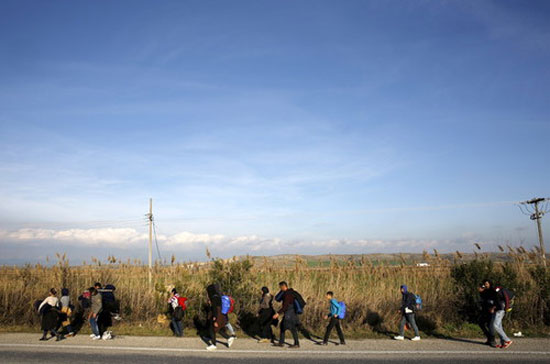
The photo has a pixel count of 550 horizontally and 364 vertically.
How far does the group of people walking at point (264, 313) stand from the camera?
1122cm

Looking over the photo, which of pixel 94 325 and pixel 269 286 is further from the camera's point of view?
pixel 269 286

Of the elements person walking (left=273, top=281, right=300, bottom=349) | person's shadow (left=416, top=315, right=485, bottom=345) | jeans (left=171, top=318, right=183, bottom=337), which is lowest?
person's shadow (left=416, top=315, right=485, bottom=345)

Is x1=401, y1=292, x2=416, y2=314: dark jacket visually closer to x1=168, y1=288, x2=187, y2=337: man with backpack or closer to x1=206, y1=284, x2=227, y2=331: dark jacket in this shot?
x1=206, y1=284, x2=227, y2=331: dark jacket

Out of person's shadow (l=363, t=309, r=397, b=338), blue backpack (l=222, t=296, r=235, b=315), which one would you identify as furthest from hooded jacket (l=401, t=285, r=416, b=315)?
blue backpack (l=222, t=296, r=235, b=315)

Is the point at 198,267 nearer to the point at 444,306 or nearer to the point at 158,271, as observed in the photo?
the point at 158,271

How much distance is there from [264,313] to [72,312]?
6.79 metres

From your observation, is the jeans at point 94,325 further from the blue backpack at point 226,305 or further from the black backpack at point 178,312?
the blue backpack at point 226,305

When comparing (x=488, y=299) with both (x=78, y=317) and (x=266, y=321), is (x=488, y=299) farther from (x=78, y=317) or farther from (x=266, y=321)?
(x=78, y=317)

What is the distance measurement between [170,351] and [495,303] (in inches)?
356

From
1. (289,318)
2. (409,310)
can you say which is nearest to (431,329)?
(409,310)

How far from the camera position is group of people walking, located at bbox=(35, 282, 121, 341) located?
12422 mm

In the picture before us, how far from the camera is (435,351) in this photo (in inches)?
412

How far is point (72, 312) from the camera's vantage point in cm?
1369

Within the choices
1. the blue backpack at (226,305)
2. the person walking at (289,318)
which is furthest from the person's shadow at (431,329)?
the blue backpack at (226,305)
